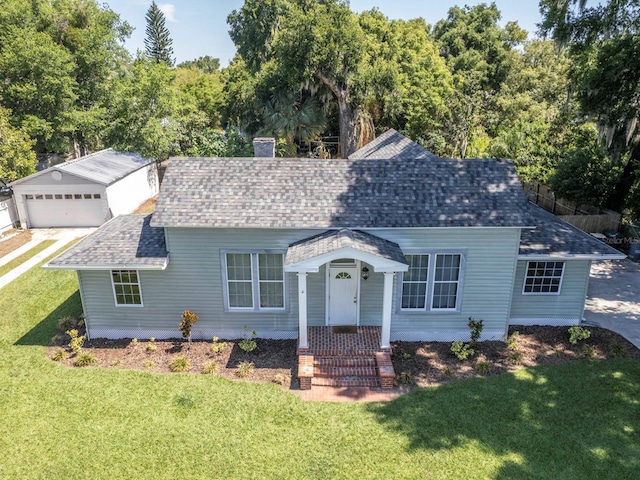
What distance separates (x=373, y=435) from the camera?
1027 cm

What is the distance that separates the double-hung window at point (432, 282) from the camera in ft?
44.0

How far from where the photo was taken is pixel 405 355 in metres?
13.2

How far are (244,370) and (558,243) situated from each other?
33.8 ft

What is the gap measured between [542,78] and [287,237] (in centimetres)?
4278

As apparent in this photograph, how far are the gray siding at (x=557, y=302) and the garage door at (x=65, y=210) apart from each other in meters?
21.1

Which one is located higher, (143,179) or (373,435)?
(143,179)

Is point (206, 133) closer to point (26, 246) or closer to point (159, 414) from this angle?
point (26, 246)

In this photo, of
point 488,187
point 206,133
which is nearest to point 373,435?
point 488,187

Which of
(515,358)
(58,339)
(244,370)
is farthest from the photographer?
(58,339)

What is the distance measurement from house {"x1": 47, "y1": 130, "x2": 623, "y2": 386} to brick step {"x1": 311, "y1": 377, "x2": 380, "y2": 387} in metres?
1.18

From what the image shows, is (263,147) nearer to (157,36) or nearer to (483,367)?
(483,367)

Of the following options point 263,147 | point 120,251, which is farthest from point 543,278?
point 120,251

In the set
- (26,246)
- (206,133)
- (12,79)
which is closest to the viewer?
(26,246)

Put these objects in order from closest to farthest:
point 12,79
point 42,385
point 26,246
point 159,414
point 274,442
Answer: point 274,442
point 159,414
point 42,385
point 26,246
point 12,79
